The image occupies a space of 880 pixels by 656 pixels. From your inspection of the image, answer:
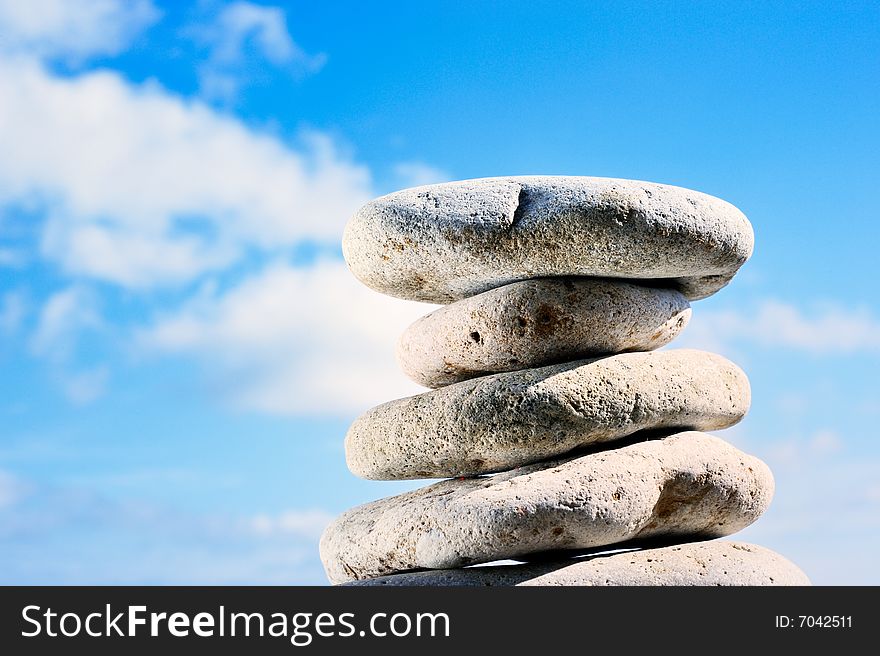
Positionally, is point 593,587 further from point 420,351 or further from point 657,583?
point 420,351

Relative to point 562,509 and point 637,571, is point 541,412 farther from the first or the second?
point 637,571

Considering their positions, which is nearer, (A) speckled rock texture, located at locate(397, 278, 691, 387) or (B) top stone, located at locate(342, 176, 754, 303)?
(B) top stone, located at locate(342, 176, 754, 303)

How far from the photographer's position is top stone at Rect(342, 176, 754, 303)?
608cm

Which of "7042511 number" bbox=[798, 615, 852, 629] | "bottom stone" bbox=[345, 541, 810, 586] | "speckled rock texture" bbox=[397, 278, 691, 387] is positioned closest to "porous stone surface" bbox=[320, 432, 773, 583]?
"bottom stone" bbox=[345, 541, 810, 586]

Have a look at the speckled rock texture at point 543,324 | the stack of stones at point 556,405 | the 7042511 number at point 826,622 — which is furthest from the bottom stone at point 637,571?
the speckled rock texture at point 543,324

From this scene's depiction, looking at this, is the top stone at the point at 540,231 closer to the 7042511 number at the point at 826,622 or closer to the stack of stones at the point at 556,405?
the stack of stones at the point at 556,405

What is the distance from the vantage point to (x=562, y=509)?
224 inches

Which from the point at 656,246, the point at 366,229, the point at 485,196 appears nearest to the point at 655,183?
the point at 656,246

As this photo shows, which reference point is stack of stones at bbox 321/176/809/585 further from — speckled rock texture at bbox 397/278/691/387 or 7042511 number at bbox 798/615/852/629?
7042511 number at bbox 798/615/852/629

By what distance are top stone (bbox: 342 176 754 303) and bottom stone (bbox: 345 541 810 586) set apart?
5.78 feet

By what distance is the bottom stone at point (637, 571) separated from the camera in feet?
19.2

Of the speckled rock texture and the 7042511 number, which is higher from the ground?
the speckled rock texture

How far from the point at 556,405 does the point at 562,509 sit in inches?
25.0

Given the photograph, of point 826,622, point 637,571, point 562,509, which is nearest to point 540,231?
point 562,509
